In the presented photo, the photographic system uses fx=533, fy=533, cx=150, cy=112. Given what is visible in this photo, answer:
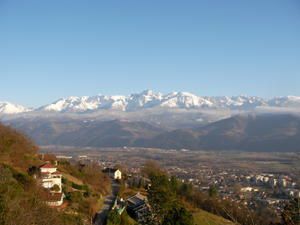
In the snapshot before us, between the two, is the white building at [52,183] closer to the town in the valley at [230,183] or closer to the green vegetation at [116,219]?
the town in the valley at [230,183]

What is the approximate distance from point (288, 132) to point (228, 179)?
114973 millimetres

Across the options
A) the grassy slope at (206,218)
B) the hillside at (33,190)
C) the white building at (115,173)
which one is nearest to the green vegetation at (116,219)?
the hillside at (33,190)

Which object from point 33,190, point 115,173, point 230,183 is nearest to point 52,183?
point 33,190

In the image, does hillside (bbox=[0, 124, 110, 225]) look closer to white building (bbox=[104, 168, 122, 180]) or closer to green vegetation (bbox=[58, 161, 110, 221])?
green vegetation (bbox=[58, 161, 110, 221])

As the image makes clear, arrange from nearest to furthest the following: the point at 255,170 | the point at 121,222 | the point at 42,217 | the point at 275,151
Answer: the point at 42,217
the point at 121,222
the point at 255,170
the point at 275,151

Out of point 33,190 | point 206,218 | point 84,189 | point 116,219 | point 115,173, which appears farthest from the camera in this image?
point 115,173

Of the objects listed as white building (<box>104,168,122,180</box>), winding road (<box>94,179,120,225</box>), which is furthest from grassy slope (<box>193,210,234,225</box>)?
white building (<box>104,168,122,180</box>)

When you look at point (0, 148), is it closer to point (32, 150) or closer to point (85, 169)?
point (32, 150)

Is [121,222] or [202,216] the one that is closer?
[121,222]

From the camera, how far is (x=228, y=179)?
287 feet

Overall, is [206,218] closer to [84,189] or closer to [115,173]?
[84,189]

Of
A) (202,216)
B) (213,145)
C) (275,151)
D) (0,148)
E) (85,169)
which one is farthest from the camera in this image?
(213,145)

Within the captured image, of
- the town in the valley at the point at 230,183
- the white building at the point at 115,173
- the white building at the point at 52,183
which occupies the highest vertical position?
the white building at the point at 52,183

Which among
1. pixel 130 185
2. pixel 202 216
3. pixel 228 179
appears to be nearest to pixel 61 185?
pixel 202 216
